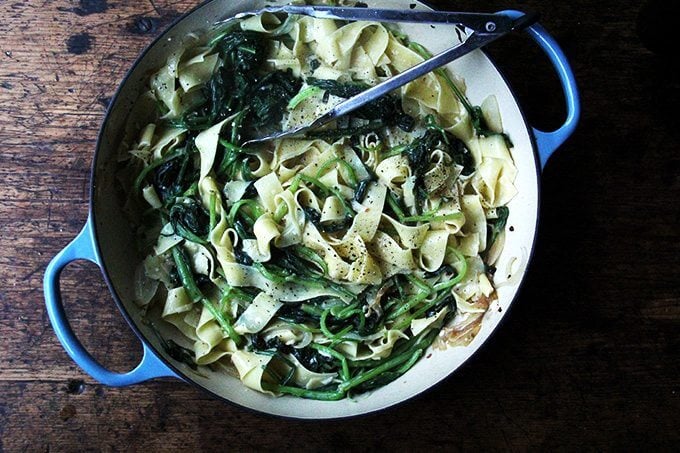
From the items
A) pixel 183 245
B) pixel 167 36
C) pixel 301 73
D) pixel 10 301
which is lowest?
pixel 10 301

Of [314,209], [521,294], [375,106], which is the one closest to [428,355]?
[521,294]

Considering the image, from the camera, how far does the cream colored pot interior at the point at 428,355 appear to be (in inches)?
→ 102

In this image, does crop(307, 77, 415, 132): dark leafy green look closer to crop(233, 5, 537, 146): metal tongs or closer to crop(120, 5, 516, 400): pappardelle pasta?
crop(120, 5, 516, 400): pappardelle pasta

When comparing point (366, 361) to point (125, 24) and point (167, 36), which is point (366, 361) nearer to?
point (167, 36)

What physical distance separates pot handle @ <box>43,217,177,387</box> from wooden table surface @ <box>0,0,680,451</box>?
38 centimetres

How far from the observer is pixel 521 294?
112 inches

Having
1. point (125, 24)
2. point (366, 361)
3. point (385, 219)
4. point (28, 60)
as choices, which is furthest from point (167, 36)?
point (366, 361)

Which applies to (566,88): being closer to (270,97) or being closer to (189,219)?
(270,97)

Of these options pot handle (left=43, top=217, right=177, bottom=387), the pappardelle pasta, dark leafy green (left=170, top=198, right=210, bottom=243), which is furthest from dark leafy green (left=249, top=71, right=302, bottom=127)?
pot handle (left=43, top=217, right=177, bottom=387)

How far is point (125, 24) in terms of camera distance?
288 centimetres

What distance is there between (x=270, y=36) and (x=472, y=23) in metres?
0.79

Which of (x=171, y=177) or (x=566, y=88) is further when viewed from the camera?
(x=171, y=177)

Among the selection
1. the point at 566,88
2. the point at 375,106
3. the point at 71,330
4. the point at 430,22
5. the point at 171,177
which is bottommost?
the point at 71,330

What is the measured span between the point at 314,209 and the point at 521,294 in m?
0.88
